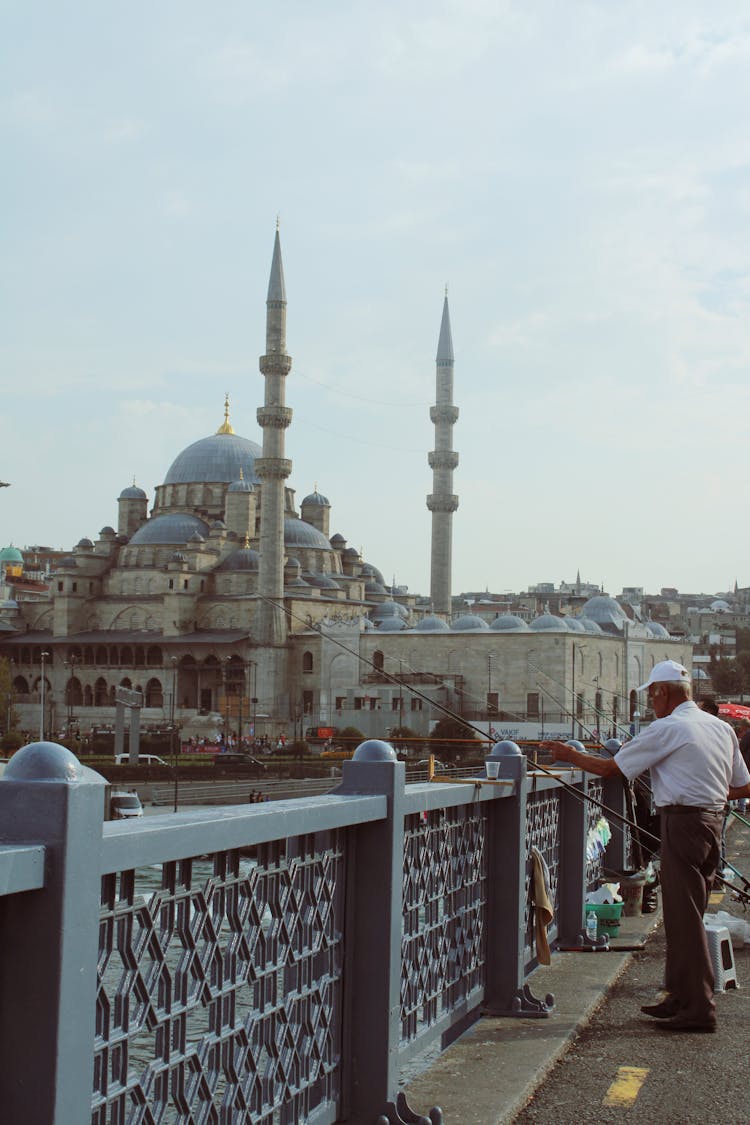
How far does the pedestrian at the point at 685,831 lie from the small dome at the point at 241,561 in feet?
140

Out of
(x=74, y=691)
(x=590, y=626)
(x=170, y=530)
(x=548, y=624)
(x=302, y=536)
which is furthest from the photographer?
(x=302, y=536)

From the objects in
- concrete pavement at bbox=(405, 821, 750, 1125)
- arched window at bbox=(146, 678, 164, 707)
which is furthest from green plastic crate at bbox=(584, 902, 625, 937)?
arched window at bbox=(146, 678, 164, 707)

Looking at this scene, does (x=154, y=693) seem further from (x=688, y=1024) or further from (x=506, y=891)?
(x=688, y=1024)

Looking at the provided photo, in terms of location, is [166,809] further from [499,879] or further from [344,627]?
[499,879]

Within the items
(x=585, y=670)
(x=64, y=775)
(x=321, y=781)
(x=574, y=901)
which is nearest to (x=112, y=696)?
(x=585, y=670)

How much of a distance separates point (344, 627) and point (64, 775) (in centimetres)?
4223

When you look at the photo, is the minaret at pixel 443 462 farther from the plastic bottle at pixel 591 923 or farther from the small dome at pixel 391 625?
the plastic bottle at pixel 591 923

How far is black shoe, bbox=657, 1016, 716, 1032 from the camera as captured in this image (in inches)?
152

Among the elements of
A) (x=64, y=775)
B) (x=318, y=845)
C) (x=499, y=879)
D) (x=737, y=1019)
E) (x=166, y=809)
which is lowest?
(x=166, y=809)

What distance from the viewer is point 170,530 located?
163 ft

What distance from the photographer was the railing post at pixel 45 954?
5.26 feet

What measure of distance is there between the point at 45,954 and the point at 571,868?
400cm

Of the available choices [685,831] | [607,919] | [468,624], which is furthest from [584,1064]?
[468,624]

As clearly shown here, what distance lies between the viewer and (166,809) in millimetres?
26344
